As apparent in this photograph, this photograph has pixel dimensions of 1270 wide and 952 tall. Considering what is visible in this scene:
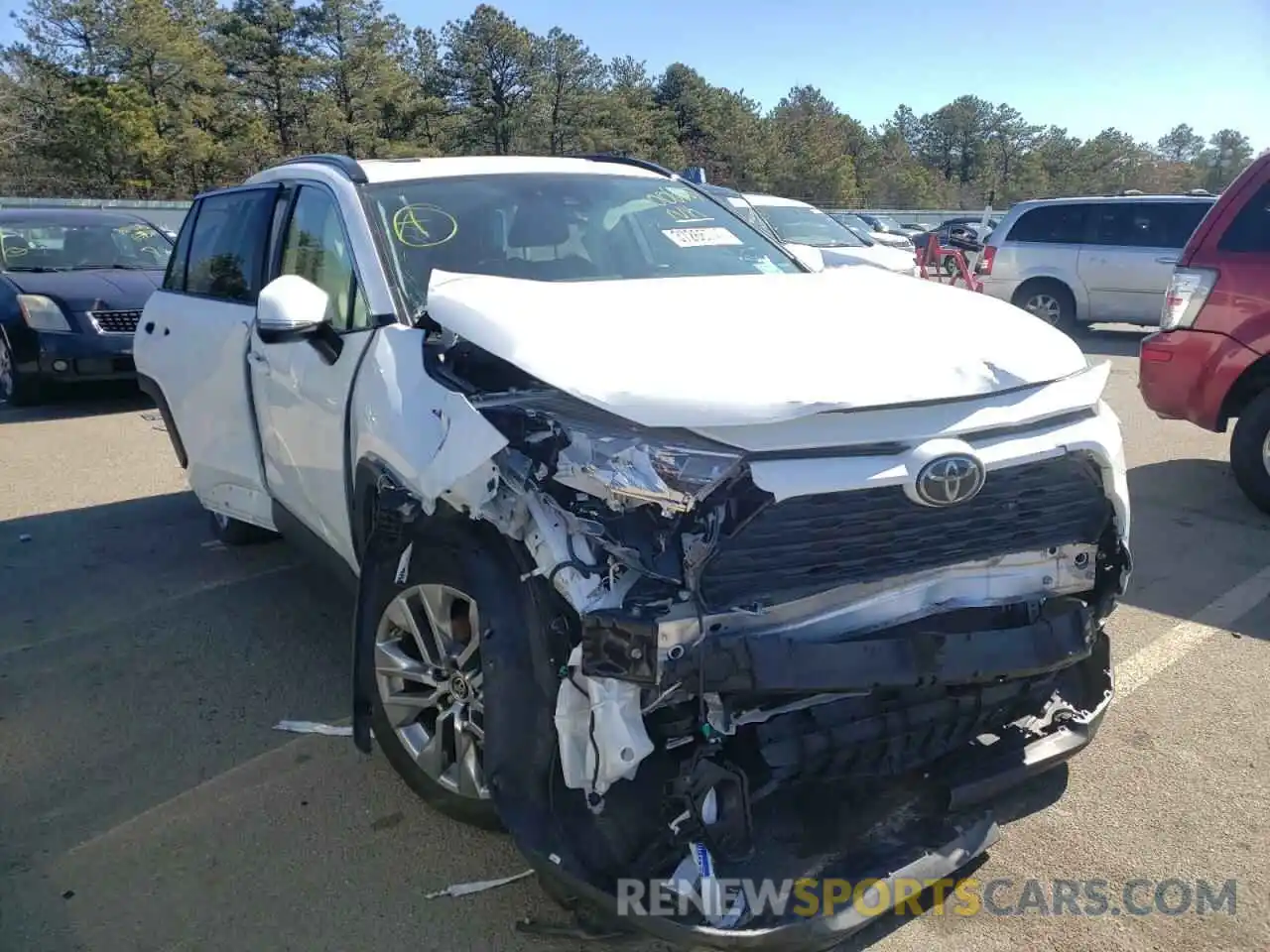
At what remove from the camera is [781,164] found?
226ft

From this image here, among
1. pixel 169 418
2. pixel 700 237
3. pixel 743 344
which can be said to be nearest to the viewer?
pixel 743 344

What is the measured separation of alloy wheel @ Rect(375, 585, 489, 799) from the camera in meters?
2.65

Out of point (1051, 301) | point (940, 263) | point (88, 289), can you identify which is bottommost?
point (1051, 301)

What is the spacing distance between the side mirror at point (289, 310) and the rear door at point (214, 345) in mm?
1019

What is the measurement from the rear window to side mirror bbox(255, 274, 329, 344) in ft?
38.8

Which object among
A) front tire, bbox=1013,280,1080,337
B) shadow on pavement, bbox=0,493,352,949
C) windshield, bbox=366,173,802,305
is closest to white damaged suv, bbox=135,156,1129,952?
windshield, bbox=366,173,802,305

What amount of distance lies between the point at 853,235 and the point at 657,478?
36.3 feet

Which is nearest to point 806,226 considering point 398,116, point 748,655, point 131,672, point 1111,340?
point 1111,340

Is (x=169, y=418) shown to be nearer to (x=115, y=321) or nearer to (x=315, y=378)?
(x=315, y=378)

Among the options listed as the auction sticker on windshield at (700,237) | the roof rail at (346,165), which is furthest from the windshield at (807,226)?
the roof rail at (346,165)

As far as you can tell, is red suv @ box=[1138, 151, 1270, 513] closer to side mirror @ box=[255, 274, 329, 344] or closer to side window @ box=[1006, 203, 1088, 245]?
side mirror @ box=[255, 274, 329, 344]

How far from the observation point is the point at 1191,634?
162 inches

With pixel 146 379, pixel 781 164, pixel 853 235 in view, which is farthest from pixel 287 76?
pixel 146 379

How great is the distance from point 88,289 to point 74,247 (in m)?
1.00
